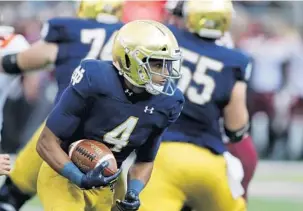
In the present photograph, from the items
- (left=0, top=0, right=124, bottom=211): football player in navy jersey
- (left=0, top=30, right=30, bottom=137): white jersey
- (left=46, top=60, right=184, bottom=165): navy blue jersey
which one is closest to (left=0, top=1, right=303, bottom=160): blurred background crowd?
(left=0, top=30, right=30, bottom=137): white jersey

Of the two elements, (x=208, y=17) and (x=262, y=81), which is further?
(x=262, y=81)

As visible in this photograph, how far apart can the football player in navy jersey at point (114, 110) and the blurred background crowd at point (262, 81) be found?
6495mm

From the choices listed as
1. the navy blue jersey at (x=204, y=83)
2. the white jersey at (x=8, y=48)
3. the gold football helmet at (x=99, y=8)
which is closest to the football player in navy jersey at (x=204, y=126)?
the navy blue jersey at (x=204, y=83)

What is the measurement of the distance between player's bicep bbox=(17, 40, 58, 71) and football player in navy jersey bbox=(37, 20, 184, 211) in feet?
3.48

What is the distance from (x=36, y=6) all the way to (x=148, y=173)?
7342 millimetres

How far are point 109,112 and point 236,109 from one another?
1.26 meters

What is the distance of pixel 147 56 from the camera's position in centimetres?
471

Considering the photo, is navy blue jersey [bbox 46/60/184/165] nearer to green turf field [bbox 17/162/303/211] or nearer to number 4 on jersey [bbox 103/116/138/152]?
number 4 on jersey [bbox 103/116/138/152]

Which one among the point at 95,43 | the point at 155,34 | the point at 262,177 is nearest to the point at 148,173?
the point at 155,34

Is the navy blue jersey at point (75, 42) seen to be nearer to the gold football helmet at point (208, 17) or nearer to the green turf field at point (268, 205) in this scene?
the gold football helmet at point (208, 17)

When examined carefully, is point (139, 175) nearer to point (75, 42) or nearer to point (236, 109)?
point (236, 109)

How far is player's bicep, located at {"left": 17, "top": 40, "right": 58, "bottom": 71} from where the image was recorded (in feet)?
19.2

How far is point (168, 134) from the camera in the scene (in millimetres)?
5723

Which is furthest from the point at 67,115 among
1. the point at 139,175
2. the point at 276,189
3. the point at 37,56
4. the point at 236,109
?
the point at 276,189
